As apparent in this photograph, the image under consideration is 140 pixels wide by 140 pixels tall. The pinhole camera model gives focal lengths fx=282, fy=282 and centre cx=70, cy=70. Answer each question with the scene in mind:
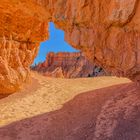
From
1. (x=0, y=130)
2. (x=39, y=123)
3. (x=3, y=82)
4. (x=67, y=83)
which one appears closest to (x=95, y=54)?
(x=39, y=123)

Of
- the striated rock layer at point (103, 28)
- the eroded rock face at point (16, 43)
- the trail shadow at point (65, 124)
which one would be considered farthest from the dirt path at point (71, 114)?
the striated rock layer at point (103, 28)

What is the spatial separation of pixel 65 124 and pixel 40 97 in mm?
2510

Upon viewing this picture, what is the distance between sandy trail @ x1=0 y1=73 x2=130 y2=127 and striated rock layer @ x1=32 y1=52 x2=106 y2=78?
80.1 feet

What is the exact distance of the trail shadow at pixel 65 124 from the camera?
6922 mm

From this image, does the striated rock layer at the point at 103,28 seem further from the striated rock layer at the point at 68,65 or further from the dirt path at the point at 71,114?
the striated rock layer at the point at 68,65

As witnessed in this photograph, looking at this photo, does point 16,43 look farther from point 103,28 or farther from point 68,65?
point 68,65

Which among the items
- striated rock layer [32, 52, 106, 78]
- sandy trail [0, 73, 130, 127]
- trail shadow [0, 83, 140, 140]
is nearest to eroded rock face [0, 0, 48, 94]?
sandy trail [0, 73, 130, 127]

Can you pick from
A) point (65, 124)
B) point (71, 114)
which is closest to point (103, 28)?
point (65, 124)

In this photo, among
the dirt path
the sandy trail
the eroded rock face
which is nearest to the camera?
the dirt path

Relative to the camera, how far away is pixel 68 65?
A: 3962 cm

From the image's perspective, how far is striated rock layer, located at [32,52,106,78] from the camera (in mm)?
36906

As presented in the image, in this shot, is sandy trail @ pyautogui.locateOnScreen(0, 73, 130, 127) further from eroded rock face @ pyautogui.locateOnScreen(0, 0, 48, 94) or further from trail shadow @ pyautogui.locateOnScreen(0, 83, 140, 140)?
eroded rock face @ pyautogui.locateOnScreen(0, 0, 48, 94)

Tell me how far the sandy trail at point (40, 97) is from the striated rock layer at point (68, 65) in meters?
24.4

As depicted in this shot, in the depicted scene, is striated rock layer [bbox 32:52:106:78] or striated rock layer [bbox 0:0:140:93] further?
striated rock layer [bbox 32:52:106:78]
